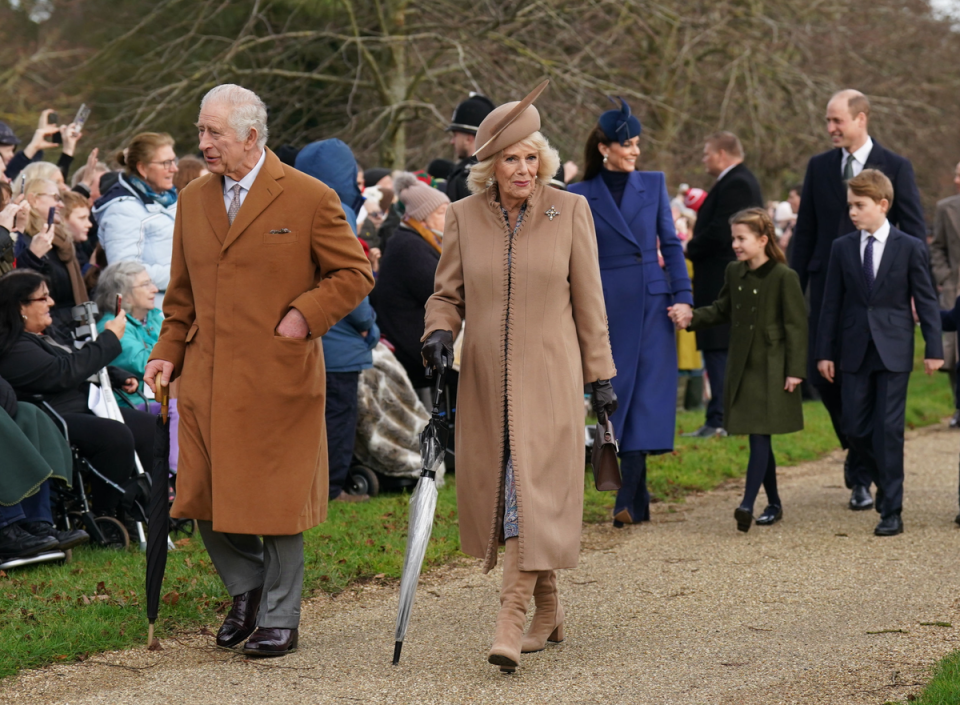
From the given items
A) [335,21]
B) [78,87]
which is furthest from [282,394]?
[78,87]

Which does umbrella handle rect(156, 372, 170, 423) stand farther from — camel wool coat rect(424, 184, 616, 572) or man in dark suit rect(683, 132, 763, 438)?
man in dark suit rect(683, 132, 763, 438)

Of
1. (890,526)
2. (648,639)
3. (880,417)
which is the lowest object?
(648,639)

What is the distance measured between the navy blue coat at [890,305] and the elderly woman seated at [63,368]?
394 cm

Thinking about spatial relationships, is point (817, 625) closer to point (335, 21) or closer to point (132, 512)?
point (132, 512)

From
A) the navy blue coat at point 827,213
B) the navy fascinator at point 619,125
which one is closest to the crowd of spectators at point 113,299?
the navy fascinator at point 619,125

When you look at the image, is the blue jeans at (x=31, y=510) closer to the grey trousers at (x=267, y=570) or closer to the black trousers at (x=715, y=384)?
the grey trousers at (x=267, y=570)

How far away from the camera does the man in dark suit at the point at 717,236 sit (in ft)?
32.0

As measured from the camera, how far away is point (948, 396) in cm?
1303

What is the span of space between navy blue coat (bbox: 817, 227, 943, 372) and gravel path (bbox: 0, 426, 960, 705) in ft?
3.20

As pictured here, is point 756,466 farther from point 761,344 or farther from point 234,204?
point 234,204

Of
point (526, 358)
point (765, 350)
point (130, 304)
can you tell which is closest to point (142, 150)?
point (130, 304)

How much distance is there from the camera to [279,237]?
4.97m

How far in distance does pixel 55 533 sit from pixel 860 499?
4548 millimetres

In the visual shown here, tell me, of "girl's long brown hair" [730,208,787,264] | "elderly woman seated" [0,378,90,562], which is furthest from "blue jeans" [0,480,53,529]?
"girl's long brown hair" [730,208,787,264]
